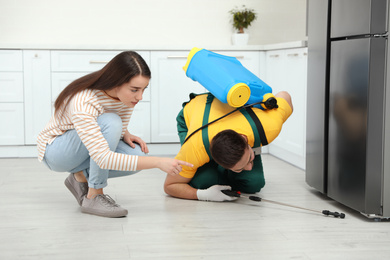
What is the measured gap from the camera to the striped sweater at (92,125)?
2.06 metres

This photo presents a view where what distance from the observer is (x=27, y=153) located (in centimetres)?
398

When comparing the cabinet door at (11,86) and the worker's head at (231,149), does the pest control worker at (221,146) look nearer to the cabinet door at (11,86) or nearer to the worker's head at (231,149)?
the worker's head at (231,149)

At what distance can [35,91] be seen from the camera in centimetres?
394

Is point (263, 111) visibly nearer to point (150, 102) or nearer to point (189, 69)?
point (189, 69)

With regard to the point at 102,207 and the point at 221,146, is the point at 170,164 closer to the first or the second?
the point at 221,146

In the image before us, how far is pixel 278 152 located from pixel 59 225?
215 cm

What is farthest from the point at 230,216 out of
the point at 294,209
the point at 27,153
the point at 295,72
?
the point at 27,153

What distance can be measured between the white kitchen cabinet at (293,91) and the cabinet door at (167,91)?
2.05ft

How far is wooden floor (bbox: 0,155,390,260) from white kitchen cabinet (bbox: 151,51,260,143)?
4.00 feet

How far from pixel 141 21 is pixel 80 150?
8.08 ft

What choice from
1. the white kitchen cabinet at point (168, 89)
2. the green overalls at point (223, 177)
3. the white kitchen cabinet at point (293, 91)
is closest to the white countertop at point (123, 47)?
the white kitchen cabinet at point (168, 89)

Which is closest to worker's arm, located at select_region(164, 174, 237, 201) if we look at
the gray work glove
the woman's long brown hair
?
the gray work glove

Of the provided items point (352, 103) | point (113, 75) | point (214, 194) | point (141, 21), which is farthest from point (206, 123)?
point (141, 21)

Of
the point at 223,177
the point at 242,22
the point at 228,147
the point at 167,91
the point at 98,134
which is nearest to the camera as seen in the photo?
the point at 98,134
